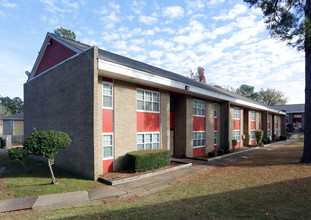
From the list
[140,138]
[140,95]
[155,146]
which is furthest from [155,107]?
[155,146]

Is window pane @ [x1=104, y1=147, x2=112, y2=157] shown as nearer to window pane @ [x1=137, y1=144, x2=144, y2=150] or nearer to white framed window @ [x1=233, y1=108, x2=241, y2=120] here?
window pane @ [x1=137, y1=144, x2=144, y2=150]

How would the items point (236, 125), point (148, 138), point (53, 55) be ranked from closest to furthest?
point (148, 138)
point (53, 55)
point (236, 125)

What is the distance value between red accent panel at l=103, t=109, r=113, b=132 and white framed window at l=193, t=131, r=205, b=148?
30.3 ft

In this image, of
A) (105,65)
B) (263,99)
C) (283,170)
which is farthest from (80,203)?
(263,99)

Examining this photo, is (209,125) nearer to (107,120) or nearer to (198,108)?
(198,108)

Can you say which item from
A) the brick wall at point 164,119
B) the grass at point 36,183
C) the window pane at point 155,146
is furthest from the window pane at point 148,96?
the grass at point 36,183

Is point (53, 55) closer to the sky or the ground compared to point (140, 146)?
closer to the sky

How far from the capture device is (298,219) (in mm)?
5223

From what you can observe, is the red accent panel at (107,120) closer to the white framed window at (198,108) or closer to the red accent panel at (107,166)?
the red accent panel at (107,166)

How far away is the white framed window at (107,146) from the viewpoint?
1149cm

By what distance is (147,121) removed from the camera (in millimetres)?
14070

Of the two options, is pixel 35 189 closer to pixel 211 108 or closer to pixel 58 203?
pixel 58 203

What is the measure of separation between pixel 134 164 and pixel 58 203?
15.6 ft

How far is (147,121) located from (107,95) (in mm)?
3624
